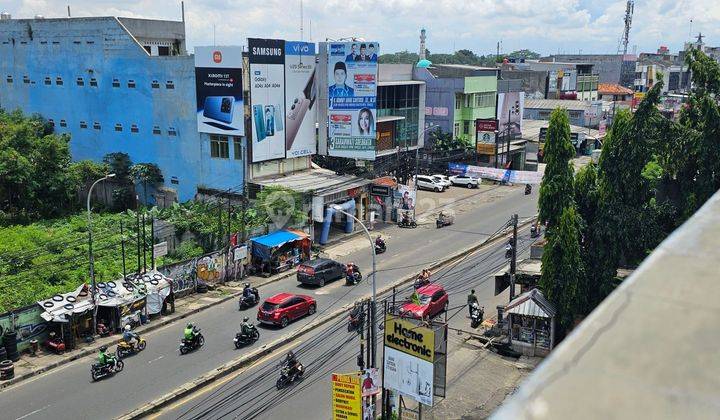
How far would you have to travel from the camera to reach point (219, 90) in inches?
1502

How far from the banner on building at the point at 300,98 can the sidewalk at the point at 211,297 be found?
6709 millimetres

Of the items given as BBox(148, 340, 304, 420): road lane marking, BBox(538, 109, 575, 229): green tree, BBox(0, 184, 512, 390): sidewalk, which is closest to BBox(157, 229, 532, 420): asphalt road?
BBox(148, 340, 304, 420): road lane marking

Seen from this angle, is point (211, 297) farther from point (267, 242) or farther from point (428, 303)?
point (428, 303)

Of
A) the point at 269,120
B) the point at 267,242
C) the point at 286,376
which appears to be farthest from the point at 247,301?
the point at 269,120

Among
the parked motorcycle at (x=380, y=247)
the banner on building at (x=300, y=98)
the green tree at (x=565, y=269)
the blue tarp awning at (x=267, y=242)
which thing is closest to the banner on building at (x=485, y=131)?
Answer: the banner on building at (x=300, y=98)

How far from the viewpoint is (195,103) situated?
132 ft

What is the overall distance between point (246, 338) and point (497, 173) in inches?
1455

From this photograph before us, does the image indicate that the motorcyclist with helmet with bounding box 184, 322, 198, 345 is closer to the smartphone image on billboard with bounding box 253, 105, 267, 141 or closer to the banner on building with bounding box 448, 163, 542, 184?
the smartphone image on billboard with bounding box 253, 105, 267, 141

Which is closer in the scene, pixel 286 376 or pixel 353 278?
pixel 286 376

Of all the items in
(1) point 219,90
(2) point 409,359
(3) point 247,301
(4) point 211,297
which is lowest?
(4) point 211,297

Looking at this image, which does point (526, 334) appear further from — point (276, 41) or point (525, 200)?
point (525, 200)

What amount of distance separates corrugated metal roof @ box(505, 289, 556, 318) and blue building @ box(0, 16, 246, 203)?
67.5 ft

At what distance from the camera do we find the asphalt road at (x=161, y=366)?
1872 cm

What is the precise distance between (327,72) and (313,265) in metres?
16.6
